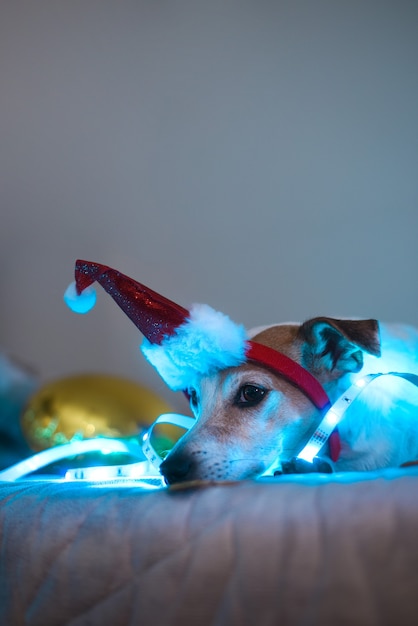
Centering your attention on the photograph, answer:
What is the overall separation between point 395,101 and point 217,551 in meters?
2.11

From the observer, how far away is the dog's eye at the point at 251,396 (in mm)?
1187

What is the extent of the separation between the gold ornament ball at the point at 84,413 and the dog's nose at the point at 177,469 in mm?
684

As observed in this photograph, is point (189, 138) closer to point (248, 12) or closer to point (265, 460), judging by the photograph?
point (248, 12)

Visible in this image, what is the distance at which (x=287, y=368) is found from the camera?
3.94 feet

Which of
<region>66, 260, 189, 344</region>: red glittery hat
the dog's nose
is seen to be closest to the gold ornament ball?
<region>66, 260, 189, 344</region>: red glittery hat

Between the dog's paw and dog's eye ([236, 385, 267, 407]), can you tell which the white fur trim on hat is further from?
the dog's paw

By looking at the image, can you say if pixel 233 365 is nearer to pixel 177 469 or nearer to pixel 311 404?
pixel 311 404

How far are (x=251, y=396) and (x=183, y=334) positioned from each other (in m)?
0.22

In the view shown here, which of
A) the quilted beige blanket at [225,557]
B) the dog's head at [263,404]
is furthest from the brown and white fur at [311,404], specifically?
the quilted beige blanket at [225,557]

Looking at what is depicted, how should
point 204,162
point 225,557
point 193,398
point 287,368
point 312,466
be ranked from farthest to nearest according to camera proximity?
1. point 204,162
2. point 193,398
3. point 287,368
4. point 312,466
5. point 225,557

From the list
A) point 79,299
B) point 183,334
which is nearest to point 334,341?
point 183,334

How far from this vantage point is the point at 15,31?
96.0 inches

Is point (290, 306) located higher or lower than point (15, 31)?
lower

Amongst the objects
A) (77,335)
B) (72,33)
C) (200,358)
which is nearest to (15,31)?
(72,33)
